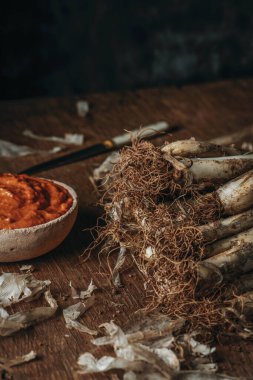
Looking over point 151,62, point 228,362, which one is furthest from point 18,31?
point 228,362

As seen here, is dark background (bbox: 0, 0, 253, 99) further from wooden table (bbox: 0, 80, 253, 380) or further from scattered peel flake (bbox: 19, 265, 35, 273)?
scattered peel flake (bbox: 19, 265, 35, 273)

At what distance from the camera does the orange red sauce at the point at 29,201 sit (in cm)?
168

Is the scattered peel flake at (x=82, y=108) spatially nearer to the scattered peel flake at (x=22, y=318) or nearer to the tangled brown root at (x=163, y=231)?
the tangled brown root at (x=163, y=231)

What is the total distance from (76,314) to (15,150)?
87 centimetres

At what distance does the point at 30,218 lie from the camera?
1684 millimetres

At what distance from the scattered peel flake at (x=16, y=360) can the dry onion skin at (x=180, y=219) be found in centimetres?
29

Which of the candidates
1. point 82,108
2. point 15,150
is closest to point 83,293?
point 15,150

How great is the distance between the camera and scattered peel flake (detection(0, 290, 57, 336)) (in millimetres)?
1520

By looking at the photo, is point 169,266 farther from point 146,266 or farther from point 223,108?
point 223,108

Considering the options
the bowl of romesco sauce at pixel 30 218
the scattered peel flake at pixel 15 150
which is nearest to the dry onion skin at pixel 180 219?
the bowl of romesco sauce at pixel 30 218

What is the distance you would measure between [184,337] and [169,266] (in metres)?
0.15

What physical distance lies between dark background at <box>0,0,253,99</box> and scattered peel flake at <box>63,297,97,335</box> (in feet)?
5.60

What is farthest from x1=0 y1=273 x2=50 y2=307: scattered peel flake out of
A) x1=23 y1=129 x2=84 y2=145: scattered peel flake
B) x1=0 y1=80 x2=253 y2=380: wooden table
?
Answer: x1=23 y1=129 x2=84 y2=145: scattered peel flake

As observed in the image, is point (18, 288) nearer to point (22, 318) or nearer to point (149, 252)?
point (22, 318)
